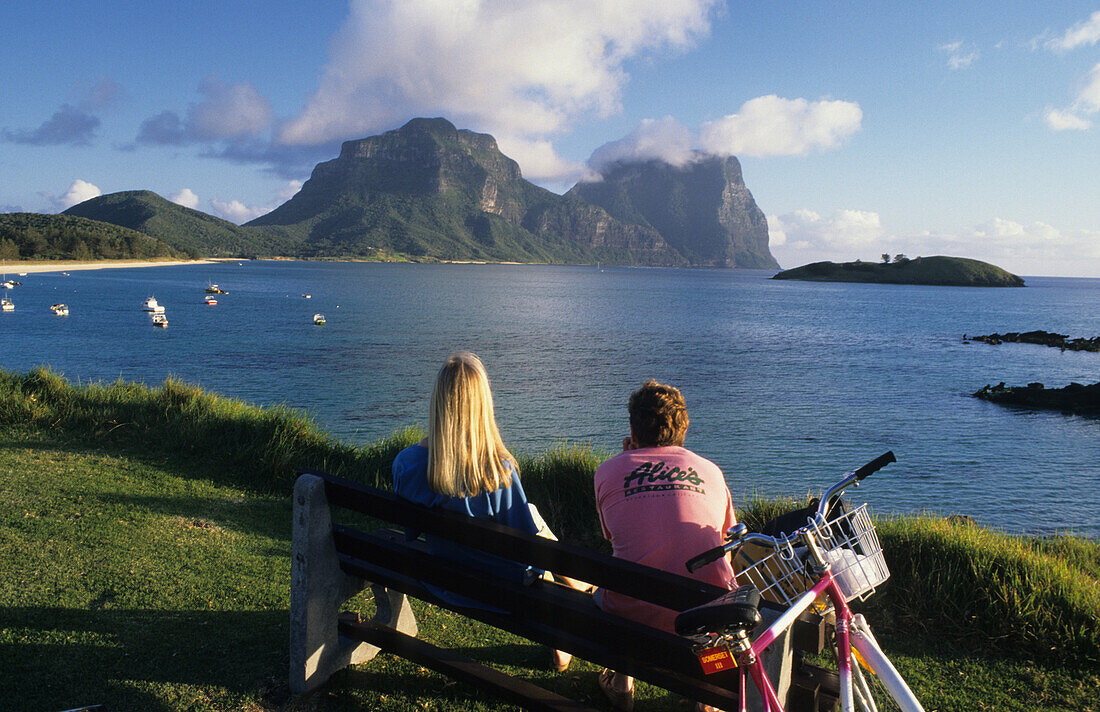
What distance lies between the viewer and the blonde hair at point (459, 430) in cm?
346

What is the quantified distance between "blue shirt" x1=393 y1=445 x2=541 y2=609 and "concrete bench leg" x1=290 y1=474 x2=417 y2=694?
423 millimetres

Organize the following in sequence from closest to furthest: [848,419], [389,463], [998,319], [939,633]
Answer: [939,633] < [389,463] < [848,419] < [998,319]

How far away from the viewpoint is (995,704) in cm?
396

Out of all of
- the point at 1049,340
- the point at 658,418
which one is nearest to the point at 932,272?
the point at 1049,340

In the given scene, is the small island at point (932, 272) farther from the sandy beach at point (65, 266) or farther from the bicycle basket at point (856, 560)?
the bicycle basket at point (856, 560)

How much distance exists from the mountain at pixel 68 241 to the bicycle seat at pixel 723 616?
527 feet

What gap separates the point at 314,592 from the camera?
3594 mm

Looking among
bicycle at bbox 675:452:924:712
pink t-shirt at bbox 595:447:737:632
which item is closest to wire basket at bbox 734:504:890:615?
bicycle at bbox 675:452:924:712

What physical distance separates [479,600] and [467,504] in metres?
0.53

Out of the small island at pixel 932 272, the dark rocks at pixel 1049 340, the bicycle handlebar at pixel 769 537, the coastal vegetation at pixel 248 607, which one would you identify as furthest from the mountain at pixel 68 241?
the small island at pixel 932 272

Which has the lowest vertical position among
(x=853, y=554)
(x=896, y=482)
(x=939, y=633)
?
(x=896, y=482)

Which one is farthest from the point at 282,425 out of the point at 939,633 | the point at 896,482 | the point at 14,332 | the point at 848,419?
the point at 14,332

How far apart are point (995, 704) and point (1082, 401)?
1269 inches

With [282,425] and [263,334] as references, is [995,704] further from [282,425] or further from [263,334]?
[263,334]
